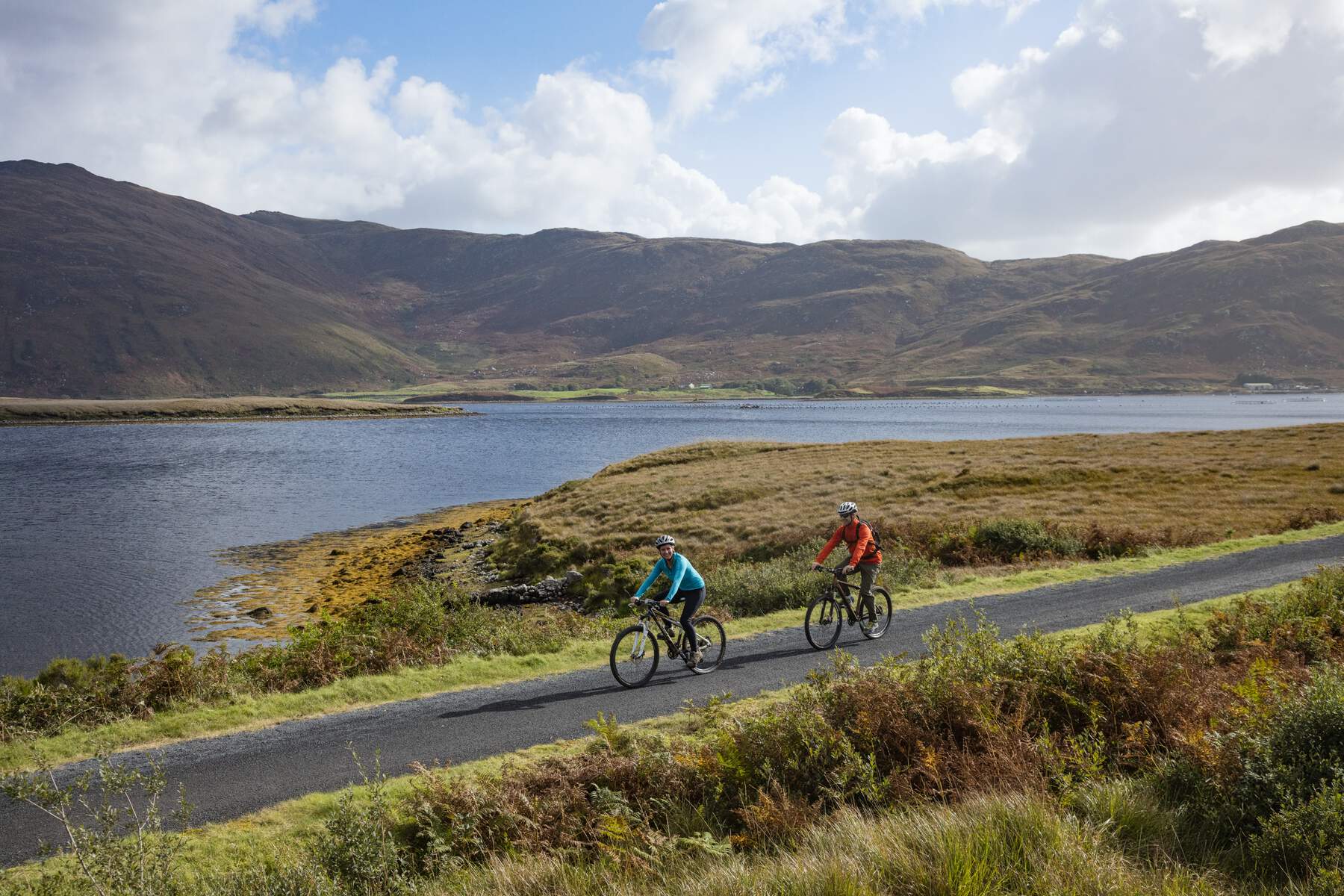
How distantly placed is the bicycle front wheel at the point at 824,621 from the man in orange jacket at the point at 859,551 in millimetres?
623

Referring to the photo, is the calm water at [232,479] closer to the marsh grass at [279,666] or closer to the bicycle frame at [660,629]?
the marsh grass at [279,666]

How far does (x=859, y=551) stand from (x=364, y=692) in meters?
10.7

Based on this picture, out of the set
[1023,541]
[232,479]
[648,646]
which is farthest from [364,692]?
[232,479]

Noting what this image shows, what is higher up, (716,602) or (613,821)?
(613,821)

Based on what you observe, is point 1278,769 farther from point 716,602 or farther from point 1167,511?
point 1167,511

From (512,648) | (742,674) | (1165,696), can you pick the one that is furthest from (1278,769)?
(512,648)

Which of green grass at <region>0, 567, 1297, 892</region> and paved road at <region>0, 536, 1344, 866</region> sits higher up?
green grass at <region>0, 567, 1297, 892</region>

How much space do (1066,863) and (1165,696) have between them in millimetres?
4137

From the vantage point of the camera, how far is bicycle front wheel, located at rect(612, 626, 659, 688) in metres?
14.7

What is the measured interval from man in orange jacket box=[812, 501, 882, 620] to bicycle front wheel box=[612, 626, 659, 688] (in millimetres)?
4152

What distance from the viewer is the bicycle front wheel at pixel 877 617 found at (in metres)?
17.0

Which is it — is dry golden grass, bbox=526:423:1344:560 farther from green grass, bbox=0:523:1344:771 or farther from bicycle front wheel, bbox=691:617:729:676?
bicycle front wheel, bbox=691:617:729:676

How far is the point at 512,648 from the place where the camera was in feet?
59.6

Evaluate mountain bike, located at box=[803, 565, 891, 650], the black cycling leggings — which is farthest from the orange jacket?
the black cycling leggings
